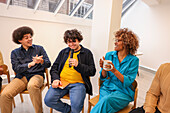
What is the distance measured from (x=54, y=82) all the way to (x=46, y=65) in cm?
35

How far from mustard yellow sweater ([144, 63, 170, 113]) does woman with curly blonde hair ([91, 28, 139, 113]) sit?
0.24 m

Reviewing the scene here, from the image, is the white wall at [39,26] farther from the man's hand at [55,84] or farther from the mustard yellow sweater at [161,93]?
the mustard yellow sweater at [161,93]

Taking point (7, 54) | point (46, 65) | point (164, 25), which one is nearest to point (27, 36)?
point (46, 65)

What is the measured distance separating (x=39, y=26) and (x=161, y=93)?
3.31 m

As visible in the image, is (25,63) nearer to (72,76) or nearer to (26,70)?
(26,70)

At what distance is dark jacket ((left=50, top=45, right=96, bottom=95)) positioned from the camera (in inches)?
61.9

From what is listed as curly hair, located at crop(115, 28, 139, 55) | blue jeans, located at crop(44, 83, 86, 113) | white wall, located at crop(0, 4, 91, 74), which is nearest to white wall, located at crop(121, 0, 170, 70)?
white wall, located at crop(0, 4, 91, 74)

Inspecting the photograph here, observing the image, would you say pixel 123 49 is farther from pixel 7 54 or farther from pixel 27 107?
pixel 7 54

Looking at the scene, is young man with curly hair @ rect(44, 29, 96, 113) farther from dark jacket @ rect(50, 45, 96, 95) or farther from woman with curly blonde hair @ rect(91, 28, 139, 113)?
woman with curly blonde hair @ rect(91, 28, 139, 113)

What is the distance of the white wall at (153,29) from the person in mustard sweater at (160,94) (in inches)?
133

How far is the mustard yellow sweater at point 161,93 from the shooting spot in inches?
40.9

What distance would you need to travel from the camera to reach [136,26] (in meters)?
4.80

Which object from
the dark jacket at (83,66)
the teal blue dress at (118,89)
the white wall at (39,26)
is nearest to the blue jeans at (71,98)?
the dark jacket at (83,66)

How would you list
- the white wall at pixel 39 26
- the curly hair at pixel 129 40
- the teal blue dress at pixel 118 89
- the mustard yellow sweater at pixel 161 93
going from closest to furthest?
the mustard yellow sweater at pixel 161 93 → the teal blue dress at pixel 118 89 → the curly hair at pixel 129 40 → the white wall at pixel 39 26
